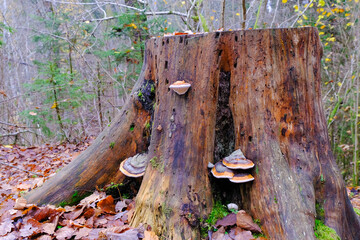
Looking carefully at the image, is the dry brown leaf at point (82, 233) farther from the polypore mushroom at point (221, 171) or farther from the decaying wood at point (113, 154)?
the polypore mushroom at point (221, 171)

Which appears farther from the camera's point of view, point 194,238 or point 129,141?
point 129,141

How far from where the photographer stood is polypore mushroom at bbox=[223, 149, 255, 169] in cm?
203

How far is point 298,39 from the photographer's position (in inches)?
85.1

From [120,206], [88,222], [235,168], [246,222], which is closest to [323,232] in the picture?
[246,222]

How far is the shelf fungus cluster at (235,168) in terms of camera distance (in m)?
2.03

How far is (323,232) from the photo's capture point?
1.97 m

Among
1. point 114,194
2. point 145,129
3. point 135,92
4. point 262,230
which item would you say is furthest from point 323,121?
point 114,194

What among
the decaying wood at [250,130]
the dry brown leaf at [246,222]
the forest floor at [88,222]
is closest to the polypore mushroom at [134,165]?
the decaying wood at [250,130]

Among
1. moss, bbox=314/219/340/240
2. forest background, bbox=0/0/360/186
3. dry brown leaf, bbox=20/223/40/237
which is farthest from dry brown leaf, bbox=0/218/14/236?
forest background, bbox=0/0/360/186

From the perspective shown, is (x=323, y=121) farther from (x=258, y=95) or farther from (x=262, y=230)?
(x=262, y=230)

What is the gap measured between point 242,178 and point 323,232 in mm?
824

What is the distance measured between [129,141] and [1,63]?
11.5 meters

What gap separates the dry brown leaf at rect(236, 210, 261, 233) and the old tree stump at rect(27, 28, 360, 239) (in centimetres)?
7

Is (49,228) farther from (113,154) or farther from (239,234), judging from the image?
(239,234)
